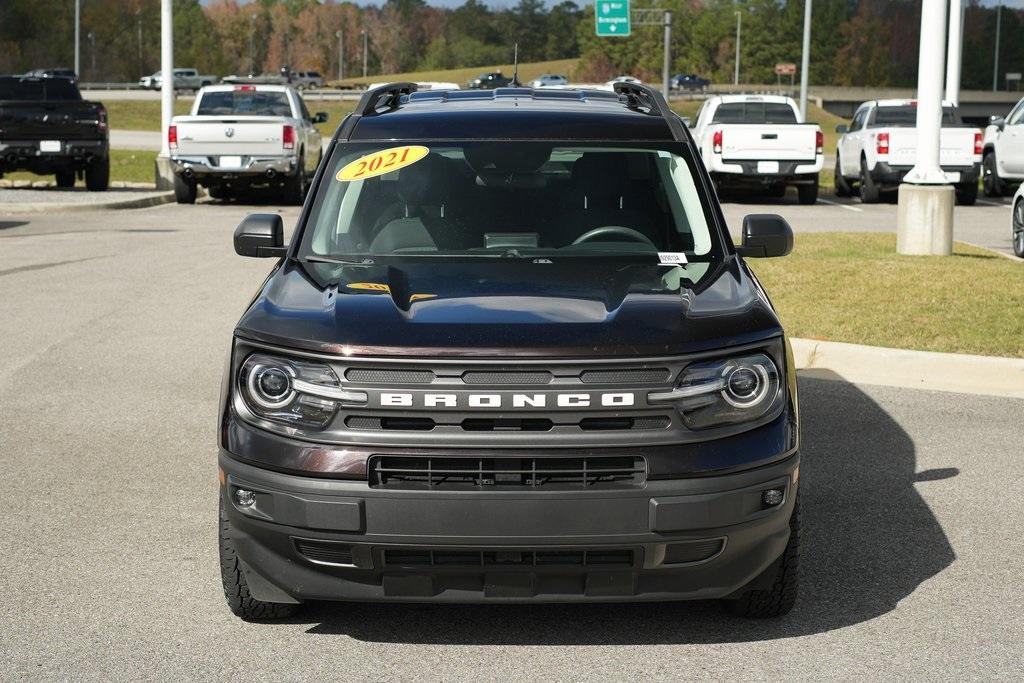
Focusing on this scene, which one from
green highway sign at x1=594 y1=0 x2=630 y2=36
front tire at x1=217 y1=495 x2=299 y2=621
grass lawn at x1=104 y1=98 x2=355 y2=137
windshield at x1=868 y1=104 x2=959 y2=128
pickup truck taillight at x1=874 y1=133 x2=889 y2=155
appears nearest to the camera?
front tire at x1=217 y1=495 x2=299 y2=621

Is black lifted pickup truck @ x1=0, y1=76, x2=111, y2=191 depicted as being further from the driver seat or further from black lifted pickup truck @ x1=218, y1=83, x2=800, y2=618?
black lifted pickup truck @ x1=218, y1=83, x2=800, y2=618

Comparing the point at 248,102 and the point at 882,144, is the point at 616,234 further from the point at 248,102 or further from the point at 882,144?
the point at 248,102

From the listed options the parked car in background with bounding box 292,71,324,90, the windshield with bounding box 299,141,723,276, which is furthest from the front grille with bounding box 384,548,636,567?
the parked car in background with bounding box 292,71,324,90

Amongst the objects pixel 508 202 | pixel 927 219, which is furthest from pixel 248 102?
pixel 508 202

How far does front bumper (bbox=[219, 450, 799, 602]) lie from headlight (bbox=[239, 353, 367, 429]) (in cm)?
18

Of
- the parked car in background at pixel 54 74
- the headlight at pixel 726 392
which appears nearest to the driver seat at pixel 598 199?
the headlight at pixel 726 392

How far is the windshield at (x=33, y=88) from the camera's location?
1128 inches

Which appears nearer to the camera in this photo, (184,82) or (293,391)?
(293,391)

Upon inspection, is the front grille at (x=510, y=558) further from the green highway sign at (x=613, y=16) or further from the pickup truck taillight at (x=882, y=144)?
the green highway sign at (x=613, y=16)

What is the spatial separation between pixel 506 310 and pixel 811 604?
1569mm

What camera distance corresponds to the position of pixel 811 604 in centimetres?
534

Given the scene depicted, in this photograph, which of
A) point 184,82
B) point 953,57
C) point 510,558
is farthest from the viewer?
point 184,82

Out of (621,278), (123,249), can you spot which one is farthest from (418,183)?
(123,249)

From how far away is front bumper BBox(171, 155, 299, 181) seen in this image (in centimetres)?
2461
